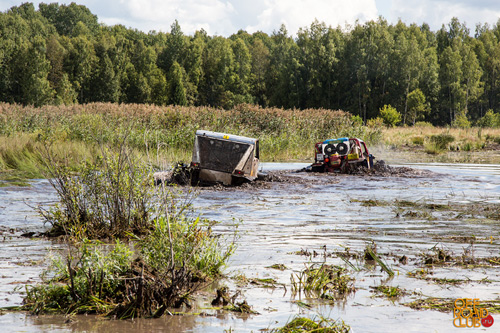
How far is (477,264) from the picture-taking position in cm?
820

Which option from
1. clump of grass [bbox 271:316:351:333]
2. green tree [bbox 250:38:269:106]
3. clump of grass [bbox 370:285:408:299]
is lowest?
clump of grass [bbox 370:285:408:299]

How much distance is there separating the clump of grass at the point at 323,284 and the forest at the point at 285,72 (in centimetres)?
8100

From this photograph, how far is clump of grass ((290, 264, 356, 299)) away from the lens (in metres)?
6.61

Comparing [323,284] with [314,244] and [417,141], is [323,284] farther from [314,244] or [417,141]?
[417,141]

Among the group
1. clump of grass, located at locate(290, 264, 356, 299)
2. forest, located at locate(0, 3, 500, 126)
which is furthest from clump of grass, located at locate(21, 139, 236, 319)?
forest, located at locate(0, 3, 500, 126)

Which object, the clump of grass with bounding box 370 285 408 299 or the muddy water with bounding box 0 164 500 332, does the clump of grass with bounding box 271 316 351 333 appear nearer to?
the muddy water with bounding box 0 164 500 332

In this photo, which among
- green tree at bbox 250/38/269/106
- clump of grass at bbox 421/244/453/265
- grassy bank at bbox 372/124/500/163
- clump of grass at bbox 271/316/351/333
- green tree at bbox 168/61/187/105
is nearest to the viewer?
clump of grass at bbox 271/316/351/333

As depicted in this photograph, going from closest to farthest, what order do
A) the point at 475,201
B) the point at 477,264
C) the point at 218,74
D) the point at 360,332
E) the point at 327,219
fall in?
the point at 360,332, the point at 477,264, the point at 327,219, the point at 475,201, the point at 218,74

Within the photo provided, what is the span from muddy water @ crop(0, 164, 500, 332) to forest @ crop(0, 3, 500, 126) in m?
71.1

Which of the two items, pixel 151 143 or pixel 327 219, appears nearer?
pixel 327 219

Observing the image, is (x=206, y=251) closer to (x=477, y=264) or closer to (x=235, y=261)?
(x=235, y=261)

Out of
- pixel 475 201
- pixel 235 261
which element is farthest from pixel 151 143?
pixel 235 261

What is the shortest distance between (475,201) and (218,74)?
104 meters

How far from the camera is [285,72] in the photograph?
11156 centimetres
